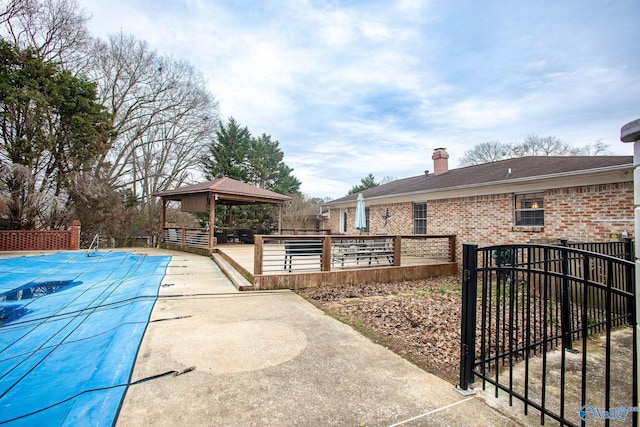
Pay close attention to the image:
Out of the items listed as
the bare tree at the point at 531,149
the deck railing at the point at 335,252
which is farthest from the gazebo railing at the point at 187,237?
the bare tree at the point at 531,149

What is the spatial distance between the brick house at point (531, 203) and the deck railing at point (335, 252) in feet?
3.17

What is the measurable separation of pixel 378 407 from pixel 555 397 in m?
1.51

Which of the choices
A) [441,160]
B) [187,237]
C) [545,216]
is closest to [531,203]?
[545,216]

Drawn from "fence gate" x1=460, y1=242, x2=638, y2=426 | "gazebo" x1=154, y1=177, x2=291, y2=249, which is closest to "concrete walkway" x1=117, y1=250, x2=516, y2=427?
"fence gate" x1=460, y1=242, x2=638, y2=426

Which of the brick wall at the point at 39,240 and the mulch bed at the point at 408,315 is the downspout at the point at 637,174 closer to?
the mulch bed at the point at 408,315

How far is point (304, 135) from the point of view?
24.5 metres

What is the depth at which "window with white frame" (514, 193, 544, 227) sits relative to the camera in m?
7.79

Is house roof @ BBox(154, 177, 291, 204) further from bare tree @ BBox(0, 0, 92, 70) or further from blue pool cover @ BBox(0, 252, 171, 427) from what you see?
bare tree @ BBox(0, 0, 92, 70)

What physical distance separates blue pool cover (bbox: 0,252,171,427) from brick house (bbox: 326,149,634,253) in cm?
851

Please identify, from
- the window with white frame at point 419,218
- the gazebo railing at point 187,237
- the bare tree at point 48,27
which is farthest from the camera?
the gazebo railing at point 187,237

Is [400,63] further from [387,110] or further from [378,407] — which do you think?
[378,407]

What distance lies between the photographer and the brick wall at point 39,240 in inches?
493

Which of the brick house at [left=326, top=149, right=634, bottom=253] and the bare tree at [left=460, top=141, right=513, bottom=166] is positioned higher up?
the bare tree at [left=460, top=141, right=513, bottom=166]

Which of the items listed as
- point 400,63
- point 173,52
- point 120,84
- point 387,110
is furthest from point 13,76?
point 387,110
